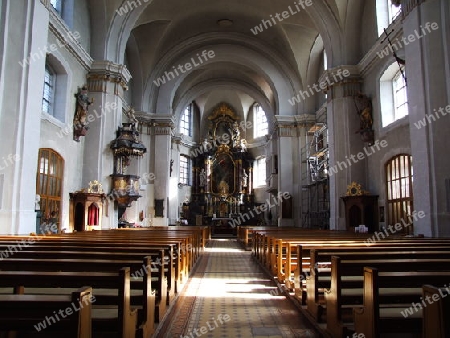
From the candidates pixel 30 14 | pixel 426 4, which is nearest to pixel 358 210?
pixel 426 4

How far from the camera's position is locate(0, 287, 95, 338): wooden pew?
1811 millimetres

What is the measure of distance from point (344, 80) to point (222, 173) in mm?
17560

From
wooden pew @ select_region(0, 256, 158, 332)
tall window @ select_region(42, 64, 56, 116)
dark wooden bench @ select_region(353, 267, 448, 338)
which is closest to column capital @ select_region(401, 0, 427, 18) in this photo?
dark wooden bench @ select_region(353, 267, 448, 338)

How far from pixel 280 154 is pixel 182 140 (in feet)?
32.7

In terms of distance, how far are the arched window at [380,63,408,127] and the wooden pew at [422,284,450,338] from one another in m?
10.5

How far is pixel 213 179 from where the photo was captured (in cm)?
2986

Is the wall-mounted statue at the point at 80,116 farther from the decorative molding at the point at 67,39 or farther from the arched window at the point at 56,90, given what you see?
the decorative molding at the point at 67,39

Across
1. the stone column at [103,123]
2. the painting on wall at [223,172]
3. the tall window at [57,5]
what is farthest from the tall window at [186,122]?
the tall window at [57,5]

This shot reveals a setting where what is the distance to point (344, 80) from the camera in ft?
44.0

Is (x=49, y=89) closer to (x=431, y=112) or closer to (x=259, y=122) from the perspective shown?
(x=431, y=112)

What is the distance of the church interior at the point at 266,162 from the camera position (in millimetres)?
3188

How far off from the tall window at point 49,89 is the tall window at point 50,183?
1361 millimetres

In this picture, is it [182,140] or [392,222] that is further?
[182,140]

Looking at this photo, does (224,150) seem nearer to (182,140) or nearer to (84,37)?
(182,140)
